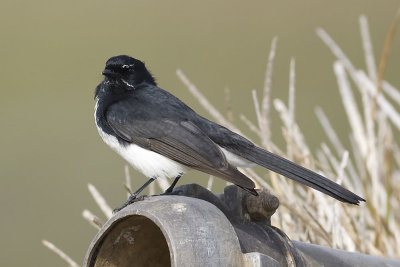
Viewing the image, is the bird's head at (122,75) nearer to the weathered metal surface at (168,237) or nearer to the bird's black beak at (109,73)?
the bird's black beak at (109,73)

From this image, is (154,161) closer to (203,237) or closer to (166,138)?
(166,138)

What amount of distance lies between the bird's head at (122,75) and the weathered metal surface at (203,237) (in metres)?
1.30

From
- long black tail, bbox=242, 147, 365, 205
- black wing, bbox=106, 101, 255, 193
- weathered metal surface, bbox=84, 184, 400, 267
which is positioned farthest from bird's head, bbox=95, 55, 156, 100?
weathered metal surface, bbox=84, 184, 400, 267

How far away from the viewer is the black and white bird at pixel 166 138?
3.58 metres

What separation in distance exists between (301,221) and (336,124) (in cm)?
688

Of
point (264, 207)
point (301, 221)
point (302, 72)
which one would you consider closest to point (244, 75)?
point (302, 72)

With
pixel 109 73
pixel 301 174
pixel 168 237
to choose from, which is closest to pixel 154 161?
pixel 109 73

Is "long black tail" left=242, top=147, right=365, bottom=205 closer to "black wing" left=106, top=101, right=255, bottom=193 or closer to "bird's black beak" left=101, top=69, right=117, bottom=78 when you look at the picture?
"black wing" left=106, top=101, right=255, bottom=193

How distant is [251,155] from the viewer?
12.3 feet

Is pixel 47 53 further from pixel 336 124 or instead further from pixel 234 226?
pixel 234 226

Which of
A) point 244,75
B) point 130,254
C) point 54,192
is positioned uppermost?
point 244,75

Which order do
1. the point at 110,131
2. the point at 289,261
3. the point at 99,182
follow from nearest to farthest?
1. the point at 289,261
2. the point at 110,131
3. the point at 99,182

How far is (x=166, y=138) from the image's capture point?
12.5 ft

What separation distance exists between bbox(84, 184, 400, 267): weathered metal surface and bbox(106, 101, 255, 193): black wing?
44 centimetres
